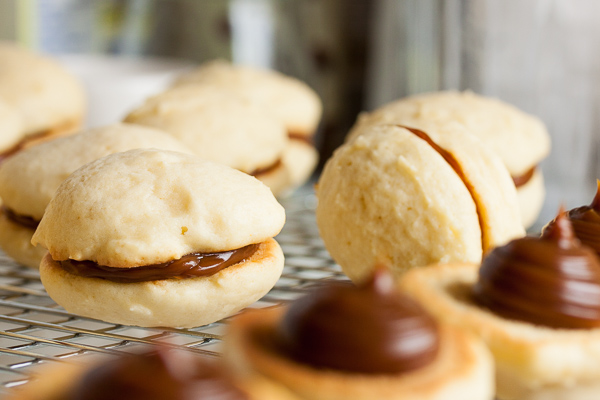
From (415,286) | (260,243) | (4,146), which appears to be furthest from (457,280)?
(4,146)

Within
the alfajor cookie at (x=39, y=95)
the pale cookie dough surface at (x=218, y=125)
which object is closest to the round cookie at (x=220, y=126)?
the pale cookie dough surface at (x=218, y=125)

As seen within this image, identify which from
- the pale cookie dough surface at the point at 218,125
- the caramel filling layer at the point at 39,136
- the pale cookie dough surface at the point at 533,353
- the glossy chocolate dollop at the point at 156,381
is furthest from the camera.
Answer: the caramel filling layer at the point at 39,136

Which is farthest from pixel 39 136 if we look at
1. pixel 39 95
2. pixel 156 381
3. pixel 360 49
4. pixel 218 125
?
pixel 156 381

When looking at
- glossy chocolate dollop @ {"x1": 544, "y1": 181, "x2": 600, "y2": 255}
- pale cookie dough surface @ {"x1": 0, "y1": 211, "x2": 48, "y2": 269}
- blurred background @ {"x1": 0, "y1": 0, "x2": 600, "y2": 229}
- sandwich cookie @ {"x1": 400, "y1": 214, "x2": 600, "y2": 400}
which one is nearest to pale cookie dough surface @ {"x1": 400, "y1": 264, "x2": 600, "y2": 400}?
sandwich cookie @ {"x1": 400, "y1": 214, "x2": 600, "y2": 400}

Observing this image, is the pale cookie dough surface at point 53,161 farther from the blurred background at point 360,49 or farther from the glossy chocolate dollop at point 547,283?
the blurred background at point 360,49

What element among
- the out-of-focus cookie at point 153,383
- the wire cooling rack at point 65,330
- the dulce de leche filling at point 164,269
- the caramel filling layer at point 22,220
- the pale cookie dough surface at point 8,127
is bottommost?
the wire cooling rack at point 65,330

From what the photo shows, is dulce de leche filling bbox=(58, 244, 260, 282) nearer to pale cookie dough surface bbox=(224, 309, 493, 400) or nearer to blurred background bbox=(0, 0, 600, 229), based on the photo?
pale cookie dough surface bbox=(224, 309, 493, 400)
